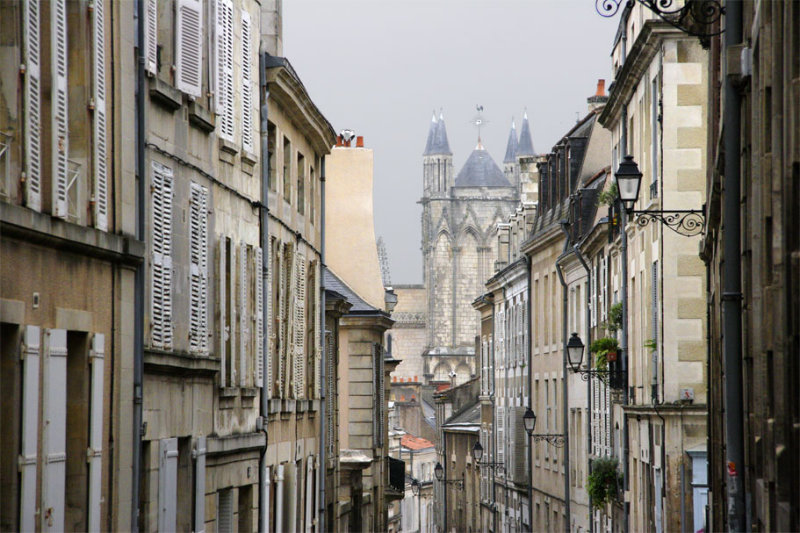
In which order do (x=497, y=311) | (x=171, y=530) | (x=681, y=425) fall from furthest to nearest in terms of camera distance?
Answer: (x=497, y=311), (x=681, y=425), (x=171, y=530)

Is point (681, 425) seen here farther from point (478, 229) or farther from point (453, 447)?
point (478, 229)

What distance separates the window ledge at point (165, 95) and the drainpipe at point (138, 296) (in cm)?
58

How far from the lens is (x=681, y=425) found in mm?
22266

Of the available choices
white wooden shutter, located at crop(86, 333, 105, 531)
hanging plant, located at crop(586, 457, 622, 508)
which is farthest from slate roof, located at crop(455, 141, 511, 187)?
white wooden shutter, located at crop(86, 333, 105, 531)

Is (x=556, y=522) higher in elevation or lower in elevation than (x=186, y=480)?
lower

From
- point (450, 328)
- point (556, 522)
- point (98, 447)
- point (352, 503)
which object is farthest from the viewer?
point (450, 328)

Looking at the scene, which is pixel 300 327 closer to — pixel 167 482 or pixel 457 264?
pixel 167 482

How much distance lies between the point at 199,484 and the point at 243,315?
111 inches

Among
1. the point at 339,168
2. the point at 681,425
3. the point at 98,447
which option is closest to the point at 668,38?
the point at 681,425

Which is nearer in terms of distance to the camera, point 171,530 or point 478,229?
point 171,530

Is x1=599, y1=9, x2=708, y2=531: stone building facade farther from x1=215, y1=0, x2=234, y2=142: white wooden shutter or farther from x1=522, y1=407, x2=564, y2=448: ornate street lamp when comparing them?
x1=522, y1=407, x2=564, y2=448: ornate street lamp

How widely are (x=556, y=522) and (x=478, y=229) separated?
14161 cm

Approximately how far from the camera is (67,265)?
12.4m

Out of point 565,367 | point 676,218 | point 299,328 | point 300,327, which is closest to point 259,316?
point 299,328
